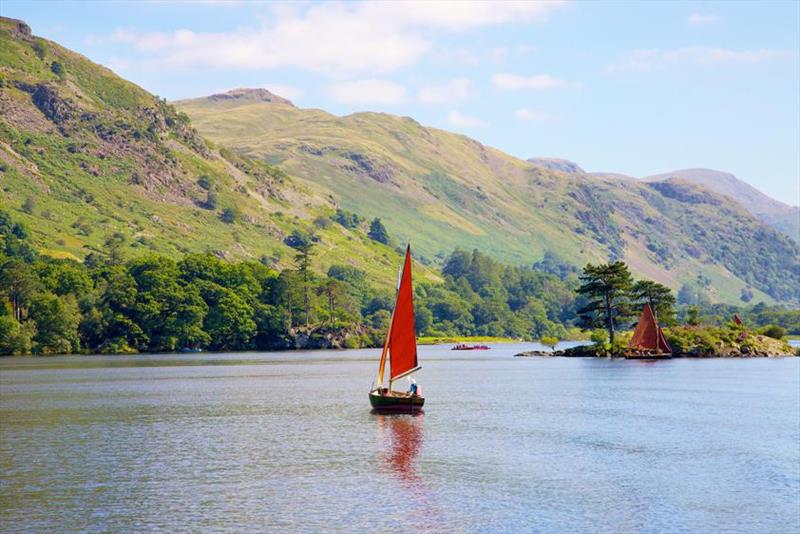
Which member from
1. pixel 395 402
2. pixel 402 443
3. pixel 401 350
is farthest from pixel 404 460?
pixel 395 402

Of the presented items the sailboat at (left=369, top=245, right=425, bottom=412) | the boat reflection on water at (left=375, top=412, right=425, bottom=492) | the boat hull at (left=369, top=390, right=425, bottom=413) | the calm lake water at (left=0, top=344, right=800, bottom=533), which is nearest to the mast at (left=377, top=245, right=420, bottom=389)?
the sailboat at (left=369, top=245, right=425, bottom=412)

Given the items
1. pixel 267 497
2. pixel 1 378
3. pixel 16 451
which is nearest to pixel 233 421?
pixel 16 451

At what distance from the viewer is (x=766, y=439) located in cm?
8238

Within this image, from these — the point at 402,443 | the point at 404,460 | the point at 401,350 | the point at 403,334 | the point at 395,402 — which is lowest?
the point at 404,460

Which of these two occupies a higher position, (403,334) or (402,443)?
(403,334)

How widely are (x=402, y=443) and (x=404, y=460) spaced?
8.57 m

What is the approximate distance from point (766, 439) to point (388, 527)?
Result: 44377 millimetres

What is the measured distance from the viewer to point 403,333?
317 ft

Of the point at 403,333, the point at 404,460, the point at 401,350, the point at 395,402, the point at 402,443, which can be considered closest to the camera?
the point at 404,460

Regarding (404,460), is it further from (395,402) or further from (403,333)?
(395,402)

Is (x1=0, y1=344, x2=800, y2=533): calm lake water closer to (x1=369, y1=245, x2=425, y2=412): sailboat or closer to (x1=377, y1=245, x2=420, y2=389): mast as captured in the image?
(x1=369, y1=245, x2=425, y2=412): sailboat

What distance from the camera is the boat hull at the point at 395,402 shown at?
98.9 m

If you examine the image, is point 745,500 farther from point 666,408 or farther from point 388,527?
point 666,408

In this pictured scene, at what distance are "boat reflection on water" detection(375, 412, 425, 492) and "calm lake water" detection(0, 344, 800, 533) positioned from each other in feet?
0.79
